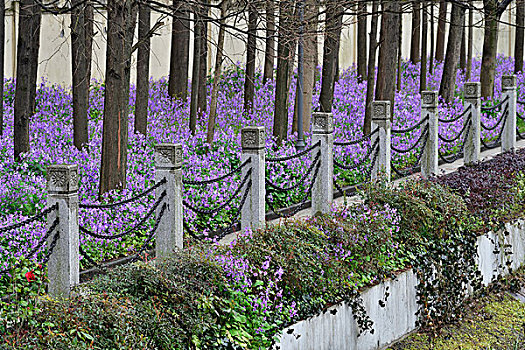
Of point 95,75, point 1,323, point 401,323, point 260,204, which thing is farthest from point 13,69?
point 1,323

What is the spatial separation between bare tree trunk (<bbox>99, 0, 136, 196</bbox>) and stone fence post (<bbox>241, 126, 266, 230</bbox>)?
200cm

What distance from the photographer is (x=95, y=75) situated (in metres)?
21.1

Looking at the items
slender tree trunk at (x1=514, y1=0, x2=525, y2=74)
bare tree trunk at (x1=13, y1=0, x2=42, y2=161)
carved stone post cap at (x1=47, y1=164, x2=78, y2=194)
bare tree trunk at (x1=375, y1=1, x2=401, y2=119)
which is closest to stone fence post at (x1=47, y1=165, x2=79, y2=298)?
carved stone post cap at (x1=47, y1=164, x2=78, y2=194)

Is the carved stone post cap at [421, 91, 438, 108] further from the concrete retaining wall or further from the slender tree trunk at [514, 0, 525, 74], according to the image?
the slender tree trunk at [514, 0, 525, 74]

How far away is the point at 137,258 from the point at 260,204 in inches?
56.7

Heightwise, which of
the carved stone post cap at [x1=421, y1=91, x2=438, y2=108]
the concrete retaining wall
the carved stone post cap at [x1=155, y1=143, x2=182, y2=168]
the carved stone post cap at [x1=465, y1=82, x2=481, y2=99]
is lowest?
the concrete retaining wall

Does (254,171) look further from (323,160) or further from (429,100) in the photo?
(429,100)

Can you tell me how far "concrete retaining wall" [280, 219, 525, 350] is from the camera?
6.53m

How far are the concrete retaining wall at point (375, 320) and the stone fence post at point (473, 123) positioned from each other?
288 cm

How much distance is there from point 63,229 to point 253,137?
2504mm

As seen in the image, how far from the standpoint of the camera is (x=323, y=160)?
8750mm

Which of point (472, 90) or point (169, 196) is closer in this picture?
point (169, 196)

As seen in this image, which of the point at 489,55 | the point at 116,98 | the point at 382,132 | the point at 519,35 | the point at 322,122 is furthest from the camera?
the point at 519,35

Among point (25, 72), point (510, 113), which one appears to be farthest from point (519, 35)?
point (25, 72)
